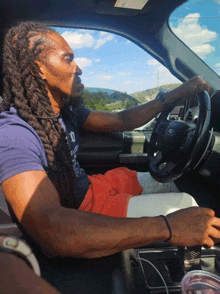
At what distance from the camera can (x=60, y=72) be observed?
138cm

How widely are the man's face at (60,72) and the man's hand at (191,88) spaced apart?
71 centimetres

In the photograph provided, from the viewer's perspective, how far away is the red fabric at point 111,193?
3.98 feet

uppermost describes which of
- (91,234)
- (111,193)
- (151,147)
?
(91,234)

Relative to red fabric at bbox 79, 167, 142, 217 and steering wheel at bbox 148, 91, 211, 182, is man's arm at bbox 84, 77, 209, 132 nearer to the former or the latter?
steering wheel at bbox 148, 91, 211, 182

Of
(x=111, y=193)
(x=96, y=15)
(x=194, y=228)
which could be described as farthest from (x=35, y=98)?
(x=96, y=15)

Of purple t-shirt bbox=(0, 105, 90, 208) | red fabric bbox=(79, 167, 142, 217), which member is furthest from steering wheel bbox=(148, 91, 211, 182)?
purple t-shirt bbox=(0, 105, 90, 208)

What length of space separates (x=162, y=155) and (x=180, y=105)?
0.51m

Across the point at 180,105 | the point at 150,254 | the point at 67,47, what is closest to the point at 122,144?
the point at 180,105

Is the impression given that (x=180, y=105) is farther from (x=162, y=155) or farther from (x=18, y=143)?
(x=18, y=143)

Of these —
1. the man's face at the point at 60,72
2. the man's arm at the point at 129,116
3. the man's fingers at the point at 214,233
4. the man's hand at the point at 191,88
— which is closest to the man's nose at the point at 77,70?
the man's face at the point at 60,72

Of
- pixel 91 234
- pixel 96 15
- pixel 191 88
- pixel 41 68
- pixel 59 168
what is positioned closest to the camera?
pixel 91 234

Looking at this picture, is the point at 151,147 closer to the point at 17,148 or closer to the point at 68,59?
the point at 68,59

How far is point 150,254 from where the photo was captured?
42.2 inches

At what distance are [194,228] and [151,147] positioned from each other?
0.91 m
